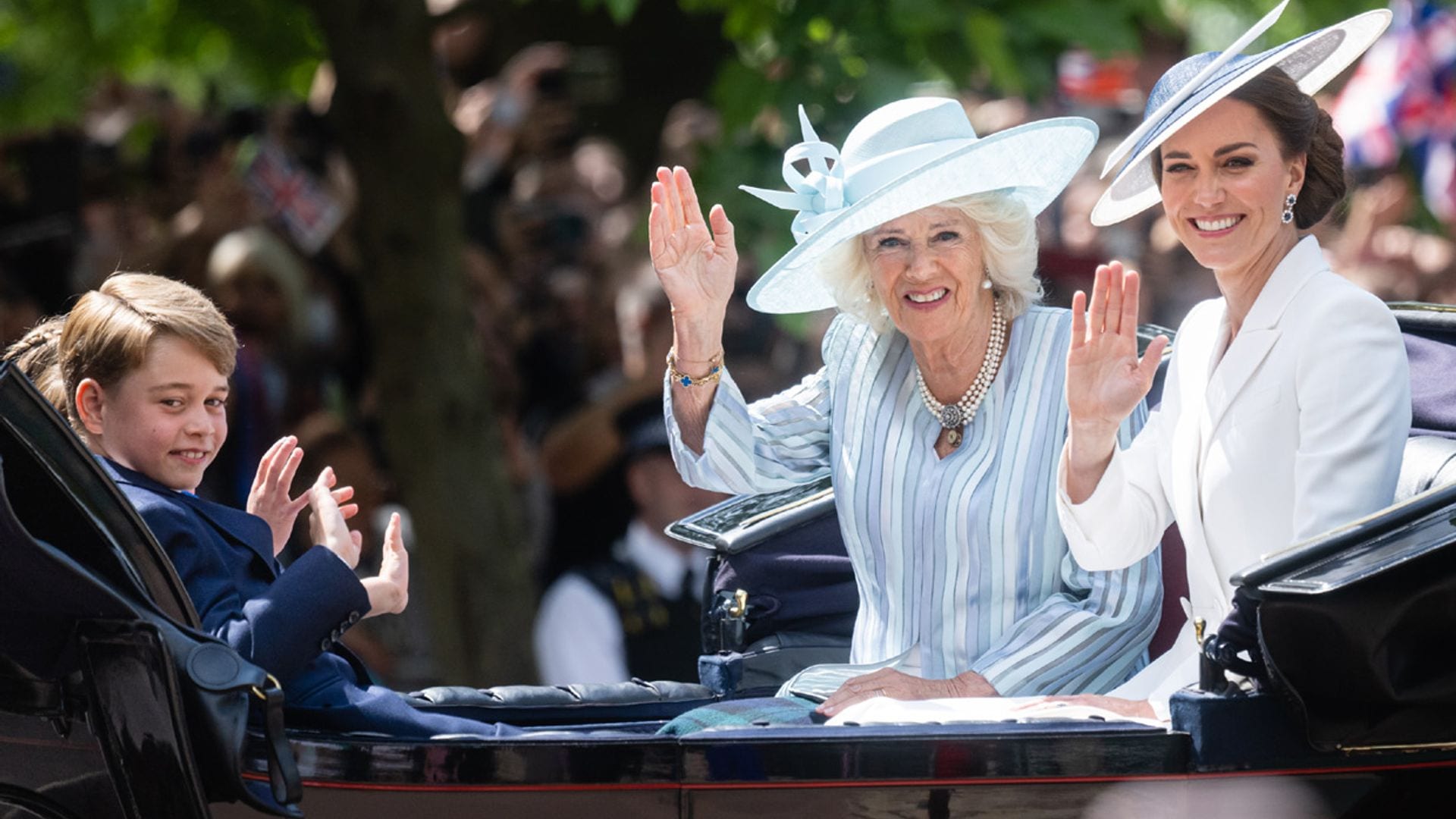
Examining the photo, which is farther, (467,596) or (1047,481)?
(467,596)

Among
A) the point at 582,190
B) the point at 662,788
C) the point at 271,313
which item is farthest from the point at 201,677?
the point at 582,190

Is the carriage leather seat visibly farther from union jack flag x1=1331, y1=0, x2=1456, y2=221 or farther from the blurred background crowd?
union jack flag x1=1331, y1=0, x2=1456, y2=221

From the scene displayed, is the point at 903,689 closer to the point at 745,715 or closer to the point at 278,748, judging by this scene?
the point at 745,715

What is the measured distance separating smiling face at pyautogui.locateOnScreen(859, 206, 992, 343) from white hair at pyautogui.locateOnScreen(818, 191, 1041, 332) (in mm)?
27

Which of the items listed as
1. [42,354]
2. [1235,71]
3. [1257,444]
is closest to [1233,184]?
[1235,71]

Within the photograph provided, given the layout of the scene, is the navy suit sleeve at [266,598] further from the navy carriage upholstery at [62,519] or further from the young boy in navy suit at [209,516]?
the navy carriage upholstery at [62,519]

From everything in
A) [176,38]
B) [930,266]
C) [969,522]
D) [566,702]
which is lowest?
[566,702]

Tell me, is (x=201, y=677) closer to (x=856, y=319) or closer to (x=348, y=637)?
(x=856, y=319)

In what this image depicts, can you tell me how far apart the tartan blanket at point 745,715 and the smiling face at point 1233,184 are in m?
0.91

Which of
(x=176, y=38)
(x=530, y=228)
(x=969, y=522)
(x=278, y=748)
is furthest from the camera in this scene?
(x=530, y=228)

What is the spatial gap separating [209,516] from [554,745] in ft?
2.23

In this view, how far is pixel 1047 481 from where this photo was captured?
300 cm

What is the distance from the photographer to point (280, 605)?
263 centimetres

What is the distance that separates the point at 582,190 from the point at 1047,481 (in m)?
4.15
